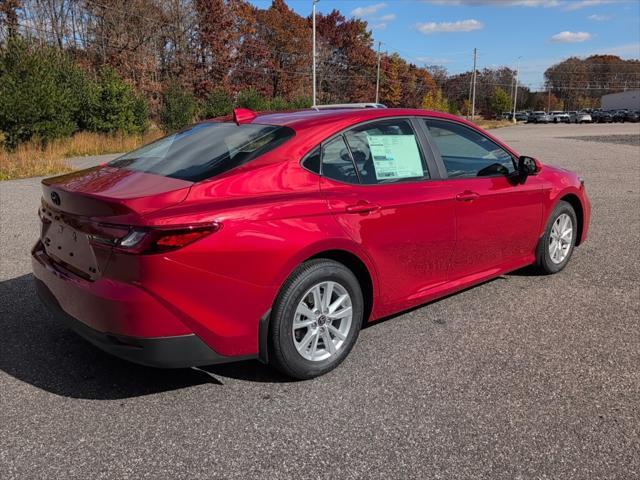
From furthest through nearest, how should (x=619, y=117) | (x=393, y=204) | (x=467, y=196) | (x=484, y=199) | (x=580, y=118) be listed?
(x=580, y=118)
(x=619, y=117)
(x=484, y=199)
(x=467, y=196)
(x=393, y=204)

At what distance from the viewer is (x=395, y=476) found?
8.09ft

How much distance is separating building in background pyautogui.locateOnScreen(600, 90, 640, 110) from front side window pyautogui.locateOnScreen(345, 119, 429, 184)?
121 metres

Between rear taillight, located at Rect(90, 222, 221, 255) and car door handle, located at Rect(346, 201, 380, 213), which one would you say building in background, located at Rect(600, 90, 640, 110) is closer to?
car door handle, located at Rect(346, 201, 380, 213)

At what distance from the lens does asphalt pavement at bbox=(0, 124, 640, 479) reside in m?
2.56

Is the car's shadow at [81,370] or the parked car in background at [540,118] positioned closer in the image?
the car's shadow at [81,370]

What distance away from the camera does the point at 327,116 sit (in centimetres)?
370

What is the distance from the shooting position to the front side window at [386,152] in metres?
3.64

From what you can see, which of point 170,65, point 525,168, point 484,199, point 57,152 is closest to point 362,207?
point 484,199

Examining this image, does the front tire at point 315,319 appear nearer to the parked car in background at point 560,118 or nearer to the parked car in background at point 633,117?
the parked car in background at point 633,117

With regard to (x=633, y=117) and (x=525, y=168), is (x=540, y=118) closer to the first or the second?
(x=633, y=117)

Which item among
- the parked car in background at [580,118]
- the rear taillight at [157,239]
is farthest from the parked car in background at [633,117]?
the rear taillight at [157,239]

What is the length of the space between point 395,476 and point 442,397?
2.62 ft

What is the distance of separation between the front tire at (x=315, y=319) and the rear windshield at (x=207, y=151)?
757 mm

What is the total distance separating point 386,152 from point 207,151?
1218 millimetres
